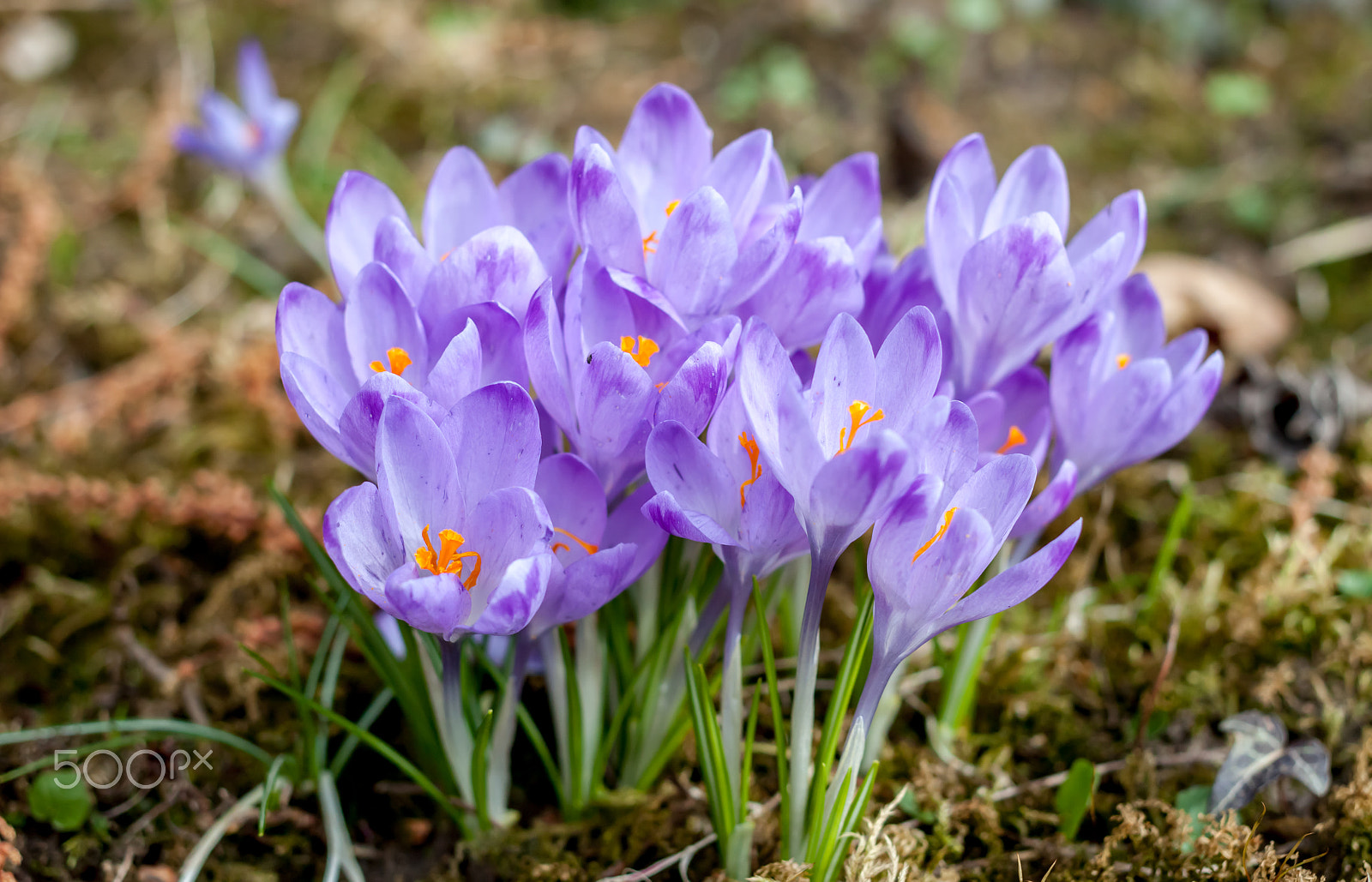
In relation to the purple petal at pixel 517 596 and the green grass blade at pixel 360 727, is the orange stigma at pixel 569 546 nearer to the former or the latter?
the purple petal at pixel 517 596

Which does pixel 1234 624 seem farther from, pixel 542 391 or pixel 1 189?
pixel 1 189

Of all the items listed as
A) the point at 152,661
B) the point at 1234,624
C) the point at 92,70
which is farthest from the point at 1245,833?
the point at 92,70

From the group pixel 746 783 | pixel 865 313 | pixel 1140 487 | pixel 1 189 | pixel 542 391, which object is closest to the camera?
pixel 542 391

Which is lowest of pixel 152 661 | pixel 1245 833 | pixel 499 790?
pixel 1245 833

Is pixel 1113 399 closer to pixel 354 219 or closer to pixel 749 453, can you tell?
pixel 749 453

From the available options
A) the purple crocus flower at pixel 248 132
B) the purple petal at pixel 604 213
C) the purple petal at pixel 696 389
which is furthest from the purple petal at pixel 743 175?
the purple crocus flower at pixel 248 132

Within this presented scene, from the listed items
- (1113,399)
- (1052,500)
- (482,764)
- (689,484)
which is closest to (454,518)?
(689,484)
